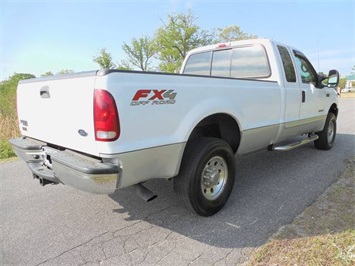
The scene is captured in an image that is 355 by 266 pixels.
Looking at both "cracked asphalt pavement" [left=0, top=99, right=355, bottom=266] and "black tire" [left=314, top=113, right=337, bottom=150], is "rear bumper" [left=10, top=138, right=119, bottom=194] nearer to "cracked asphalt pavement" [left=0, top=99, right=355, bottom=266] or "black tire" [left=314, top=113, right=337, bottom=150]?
"cracked asphalt pavement" [left=0, top=99, right=355, bottom=266]

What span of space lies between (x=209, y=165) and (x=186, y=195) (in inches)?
19.2

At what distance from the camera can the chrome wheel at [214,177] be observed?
3050mm

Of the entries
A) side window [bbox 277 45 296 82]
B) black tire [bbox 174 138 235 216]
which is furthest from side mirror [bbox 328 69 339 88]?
black tire [bbox 174 138 235 216]

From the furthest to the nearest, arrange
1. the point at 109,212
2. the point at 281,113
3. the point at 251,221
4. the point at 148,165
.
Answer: the point at 281,113 < the point at 109,212 < the point at 251,221 < the point at 148,165

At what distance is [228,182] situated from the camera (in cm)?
326

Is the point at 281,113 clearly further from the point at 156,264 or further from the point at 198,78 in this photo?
the point at 156,264

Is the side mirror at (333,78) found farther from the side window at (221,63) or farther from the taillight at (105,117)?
the taillight at (105,117)

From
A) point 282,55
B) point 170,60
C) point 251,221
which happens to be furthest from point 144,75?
point 170,60

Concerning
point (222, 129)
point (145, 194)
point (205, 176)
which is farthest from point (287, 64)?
point (145, 194)

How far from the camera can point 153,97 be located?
91.0 inches

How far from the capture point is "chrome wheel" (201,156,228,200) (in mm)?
3050

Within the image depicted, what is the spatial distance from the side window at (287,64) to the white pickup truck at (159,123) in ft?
0.07

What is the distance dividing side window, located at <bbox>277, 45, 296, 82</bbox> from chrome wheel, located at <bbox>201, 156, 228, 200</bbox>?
2.01 m

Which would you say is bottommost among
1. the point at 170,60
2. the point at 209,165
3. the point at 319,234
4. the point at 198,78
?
the point at 319,234
